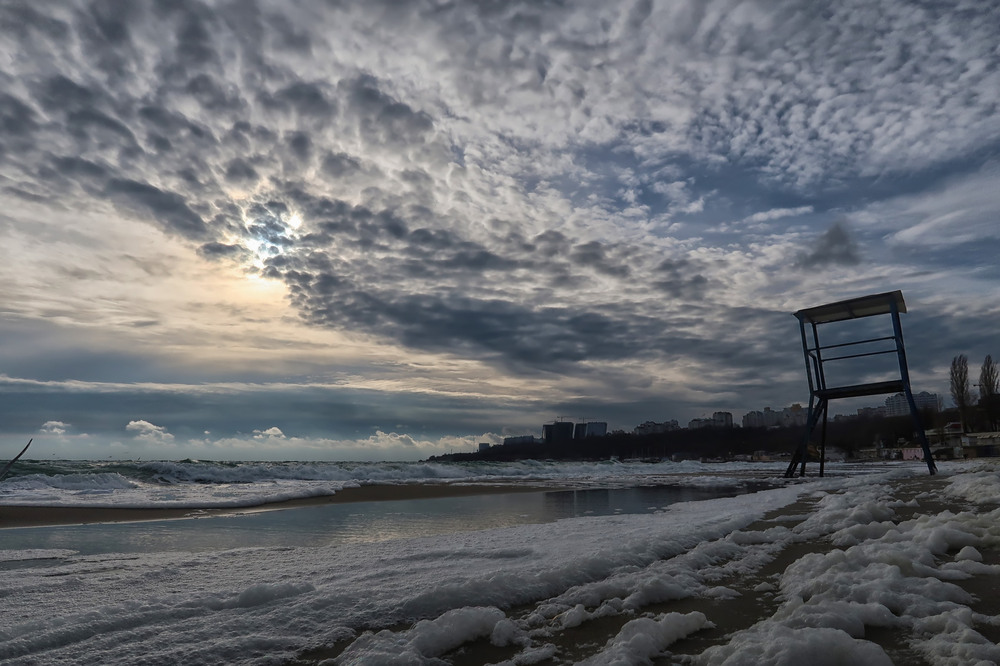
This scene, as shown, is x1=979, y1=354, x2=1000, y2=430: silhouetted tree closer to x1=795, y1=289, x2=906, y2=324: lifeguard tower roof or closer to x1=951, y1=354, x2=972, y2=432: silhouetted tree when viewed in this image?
x1=951, y1=354, x2=972, y2=432: silhouetted tree

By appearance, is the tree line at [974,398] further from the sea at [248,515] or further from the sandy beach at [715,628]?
the sandy beach at [715,628]

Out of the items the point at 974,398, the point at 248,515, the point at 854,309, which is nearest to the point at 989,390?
the point at 974,398

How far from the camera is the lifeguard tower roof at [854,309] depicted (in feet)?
46.9

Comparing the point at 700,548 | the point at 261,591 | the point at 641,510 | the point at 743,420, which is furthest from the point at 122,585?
the point at 743,420

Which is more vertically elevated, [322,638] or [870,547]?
[870,547]

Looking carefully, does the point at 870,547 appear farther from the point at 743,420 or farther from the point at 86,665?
the point at 743,420

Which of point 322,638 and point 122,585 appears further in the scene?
point 122,585

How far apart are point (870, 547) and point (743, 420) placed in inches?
4768

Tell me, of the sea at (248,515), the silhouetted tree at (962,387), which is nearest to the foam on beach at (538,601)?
the sea at (248,515)

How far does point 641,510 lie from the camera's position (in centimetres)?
1034

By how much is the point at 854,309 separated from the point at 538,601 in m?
15.4

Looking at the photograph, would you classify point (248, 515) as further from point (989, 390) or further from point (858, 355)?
point (989, 390)

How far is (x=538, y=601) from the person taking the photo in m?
3.77

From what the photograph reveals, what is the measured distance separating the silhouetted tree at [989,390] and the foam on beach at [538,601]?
6171cm
